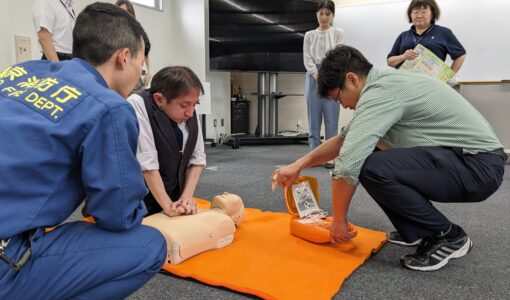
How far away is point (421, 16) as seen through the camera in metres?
2.45

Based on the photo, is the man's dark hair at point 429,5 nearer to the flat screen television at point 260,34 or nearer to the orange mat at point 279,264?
the orange mat at point 279,264

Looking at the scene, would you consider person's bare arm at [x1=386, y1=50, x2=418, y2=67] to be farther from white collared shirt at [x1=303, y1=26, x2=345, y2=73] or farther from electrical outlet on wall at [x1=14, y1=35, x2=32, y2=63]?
electrical outlet on wall at [x1=14, y1=35, x2=32, y2=63]

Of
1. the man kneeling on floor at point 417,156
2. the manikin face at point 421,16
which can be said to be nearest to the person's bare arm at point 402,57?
the manikin face at point 421,16

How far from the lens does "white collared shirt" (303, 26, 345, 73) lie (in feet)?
10.9

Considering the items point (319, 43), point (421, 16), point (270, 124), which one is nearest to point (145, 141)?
point (421, 16)

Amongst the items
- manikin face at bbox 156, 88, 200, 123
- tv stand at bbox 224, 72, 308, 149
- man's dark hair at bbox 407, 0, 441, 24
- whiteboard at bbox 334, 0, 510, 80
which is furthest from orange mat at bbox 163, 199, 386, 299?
tv stand at bbox 224, 72, 308, 149

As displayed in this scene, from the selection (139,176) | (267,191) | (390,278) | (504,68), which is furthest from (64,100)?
(504,68)

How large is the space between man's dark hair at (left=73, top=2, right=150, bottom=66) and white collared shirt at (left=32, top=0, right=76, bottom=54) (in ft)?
5.19

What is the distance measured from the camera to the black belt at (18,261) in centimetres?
73

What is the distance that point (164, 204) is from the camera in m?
1.53

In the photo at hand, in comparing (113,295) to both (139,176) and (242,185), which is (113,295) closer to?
(139,176)

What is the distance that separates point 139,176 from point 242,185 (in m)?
1.90

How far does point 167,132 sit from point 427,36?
1.79 m

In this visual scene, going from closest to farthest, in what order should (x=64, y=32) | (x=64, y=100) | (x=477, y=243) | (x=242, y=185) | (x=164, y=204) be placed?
(x=64, y=100)
(x=164, y=204)
(x=477, y=243)
(x=64, y=32)
(x=242, y=185)
